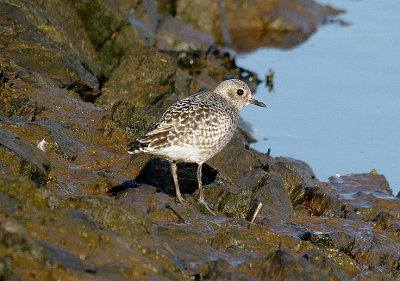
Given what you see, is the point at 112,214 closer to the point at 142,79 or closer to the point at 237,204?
the point at 237,204

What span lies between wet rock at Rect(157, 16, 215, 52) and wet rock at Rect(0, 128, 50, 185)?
37.5 feet

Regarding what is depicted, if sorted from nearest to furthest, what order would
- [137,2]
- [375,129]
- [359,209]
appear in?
1. [359,209]
2. [375,129]
3. [137,2]

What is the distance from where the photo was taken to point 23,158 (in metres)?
7.80

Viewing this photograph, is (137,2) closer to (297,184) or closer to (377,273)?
(297,184)

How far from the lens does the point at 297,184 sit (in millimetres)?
11648

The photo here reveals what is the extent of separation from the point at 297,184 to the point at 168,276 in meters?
6.13

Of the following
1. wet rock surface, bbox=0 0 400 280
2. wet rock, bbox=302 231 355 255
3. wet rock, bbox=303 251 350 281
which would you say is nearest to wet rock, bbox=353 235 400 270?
wet rock surface, bbox=0 0 400 280

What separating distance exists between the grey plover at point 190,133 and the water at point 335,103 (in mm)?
5586

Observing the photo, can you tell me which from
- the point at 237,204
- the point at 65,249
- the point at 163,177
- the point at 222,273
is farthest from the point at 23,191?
the point at 163,177

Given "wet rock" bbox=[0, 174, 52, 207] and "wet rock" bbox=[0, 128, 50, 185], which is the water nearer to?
"wet rock" bbox=[0, 128, 50, 185]

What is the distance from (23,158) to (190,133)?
2378 mm

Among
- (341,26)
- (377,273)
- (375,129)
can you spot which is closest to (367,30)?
(341,26)

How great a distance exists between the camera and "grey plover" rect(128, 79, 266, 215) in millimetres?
8664

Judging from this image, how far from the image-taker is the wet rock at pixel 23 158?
7695 millimetres
